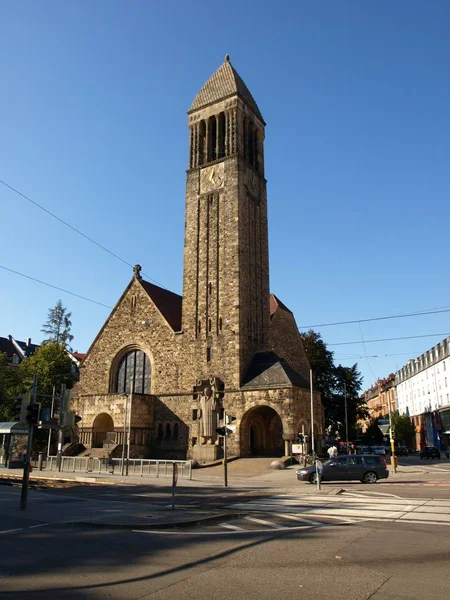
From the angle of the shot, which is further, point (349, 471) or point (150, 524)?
point (349, 471)

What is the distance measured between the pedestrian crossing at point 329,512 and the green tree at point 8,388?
122 feet

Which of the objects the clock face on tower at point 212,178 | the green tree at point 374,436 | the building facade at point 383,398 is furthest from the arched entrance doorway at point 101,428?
the building facade at point 383,398

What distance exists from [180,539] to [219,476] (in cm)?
1817

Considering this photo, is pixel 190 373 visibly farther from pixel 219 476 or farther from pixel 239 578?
pixel 239 578

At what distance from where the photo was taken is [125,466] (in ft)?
93.1

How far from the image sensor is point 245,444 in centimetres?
3447

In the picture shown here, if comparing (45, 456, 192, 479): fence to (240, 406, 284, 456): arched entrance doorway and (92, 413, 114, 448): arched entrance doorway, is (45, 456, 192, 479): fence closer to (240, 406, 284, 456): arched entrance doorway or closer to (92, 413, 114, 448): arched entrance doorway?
(92, 413, 114, 448): arched entrance doorway

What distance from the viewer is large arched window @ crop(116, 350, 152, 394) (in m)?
40.6

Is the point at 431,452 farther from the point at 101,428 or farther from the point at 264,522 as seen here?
the point at 264,522

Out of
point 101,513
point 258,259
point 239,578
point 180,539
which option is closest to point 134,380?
point 258,259

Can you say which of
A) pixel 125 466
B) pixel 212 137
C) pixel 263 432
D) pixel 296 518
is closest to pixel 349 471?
pixel 296 518

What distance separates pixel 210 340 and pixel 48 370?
60.4 feet

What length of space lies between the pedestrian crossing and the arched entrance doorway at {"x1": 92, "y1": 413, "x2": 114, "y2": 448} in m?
24.9

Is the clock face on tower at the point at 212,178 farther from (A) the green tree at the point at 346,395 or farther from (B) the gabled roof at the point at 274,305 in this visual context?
(A) the green tree at the point at 346,395
